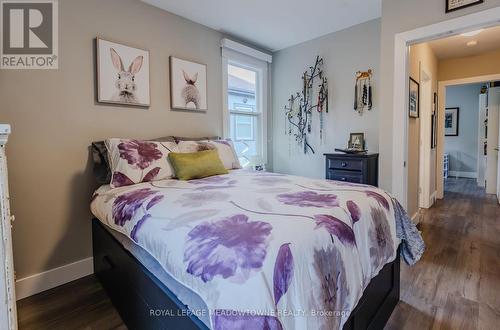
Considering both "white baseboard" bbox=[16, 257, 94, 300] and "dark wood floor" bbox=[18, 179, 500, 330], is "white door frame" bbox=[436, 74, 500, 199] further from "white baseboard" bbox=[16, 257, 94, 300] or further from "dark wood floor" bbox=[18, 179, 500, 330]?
"white baseboard" bbox=[16, 257, 94, 300]

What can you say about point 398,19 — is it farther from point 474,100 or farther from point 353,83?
point 474,100

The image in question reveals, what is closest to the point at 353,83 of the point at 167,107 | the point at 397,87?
the point at 397,87

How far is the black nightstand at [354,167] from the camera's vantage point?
272cm

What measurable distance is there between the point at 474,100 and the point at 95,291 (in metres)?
8.55

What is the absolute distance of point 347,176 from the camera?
9.42 feet

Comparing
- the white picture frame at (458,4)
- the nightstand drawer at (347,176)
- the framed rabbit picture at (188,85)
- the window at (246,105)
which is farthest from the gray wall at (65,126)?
the white picture frame at (458,4)

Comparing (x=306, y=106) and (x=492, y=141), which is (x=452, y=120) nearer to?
(x=492, y=141)

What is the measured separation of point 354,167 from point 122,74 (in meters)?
2.46

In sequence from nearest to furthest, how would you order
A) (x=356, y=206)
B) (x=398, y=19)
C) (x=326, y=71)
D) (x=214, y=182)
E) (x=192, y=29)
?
(x=356, y=206)
(x=214, y=182)
(x=398, y=19)
(x=192, y=29)
(x=326, y=71)

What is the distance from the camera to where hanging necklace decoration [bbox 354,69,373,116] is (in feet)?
10.0

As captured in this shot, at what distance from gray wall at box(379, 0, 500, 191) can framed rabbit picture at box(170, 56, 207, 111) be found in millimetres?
1893

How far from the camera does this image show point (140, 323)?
138 cm

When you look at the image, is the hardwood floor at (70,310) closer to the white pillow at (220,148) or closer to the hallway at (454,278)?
the white pillow at (220,148)

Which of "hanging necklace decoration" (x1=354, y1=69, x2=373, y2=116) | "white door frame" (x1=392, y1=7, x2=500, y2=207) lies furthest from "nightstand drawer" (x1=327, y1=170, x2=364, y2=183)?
"hanging necklace decoration" (x1=354, y1=69, x2=373, y2=116)
